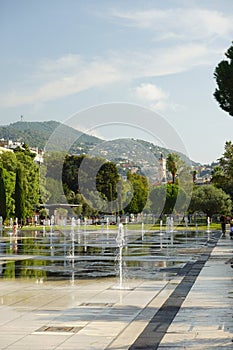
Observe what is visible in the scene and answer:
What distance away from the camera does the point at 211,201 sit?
218 ft

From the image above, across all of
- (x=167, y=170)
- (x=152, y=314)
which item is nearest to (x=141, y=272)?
(x=152, y=314)

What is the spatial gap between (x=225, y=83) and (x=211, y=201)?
4960cm

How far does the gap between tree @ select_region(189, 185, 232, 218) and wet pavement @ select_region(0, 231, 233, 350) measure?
52.8 m

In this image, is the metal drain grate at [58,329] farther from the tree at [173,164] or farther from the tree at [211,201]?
the tree at [173,164]

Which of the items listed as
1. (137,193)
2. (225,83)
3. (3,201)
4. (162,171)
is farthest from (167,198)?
(225,83)

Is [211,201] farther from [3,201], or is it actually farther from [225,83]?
[225,83]

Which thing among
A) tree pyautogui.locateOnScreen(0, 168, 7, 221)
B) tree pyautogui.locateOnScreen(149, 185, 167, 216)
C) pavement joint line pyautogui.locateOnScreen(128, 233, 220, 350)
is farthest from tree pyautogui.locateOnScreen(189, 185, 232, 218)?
pavement joint line pyautogui.locateOnScreen(128, 233, 220, 350)

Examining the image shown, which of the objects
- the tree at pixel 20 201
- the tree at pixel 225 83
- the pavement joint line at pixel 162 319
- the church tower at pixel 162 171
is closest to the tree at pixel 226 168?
the tree at pixel 20 201

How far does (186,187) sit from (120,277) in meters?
71.5

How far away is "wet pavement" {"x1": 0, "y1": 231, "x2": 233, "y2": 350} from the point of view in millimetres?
7340

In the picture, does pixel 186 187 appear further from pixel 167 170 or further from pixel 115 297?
pixel 115 297

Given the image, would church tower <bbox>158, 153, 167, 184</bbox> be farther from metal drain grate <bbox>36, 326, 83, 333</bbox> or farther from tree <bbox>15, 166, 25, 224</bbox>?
metal drain grate <bbox>36, 326, 83, 333</bbox>

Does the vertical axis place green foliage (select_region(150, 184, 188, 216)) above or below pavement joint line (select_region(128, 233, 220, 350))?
above

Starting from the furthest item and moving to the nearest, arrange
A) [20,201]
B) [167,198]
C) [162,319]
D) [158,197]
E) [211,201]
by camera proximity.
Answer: [158,197]
[167,198]
[211,201]
[20,201]
[162,319]
